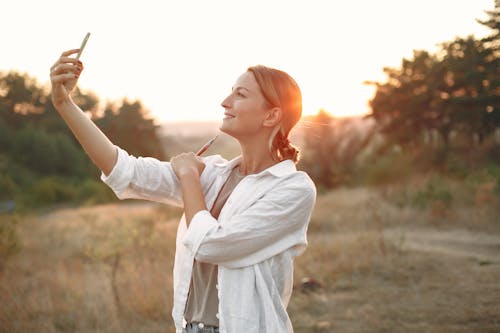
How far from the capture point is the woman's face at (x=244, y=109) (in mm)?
2158

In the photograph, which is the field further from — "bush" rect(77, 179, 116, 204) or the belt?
"bush" rect(77, 179, 116, 204)

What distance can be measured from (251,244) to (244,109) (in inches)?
19.9

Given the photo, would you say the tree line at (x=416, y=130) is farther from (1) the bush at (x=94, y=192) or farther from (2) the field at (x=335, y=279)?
(1) the bush at (x=94, y=192)

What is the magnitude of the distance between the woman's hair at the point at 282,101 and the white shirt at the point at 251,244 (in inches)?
5.3

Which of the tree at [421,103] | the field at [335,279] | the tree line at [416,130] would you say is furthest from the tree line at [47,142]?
the field at [335,279]

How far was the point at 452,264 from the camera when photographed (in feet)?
23.7

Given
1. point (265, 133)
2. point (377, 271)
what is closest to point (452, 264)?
point (377, 271)

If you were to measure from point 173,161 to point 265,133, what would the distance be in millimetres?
357

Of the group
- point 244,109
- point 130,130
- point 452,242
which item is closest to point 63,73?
Answer: point 244,109

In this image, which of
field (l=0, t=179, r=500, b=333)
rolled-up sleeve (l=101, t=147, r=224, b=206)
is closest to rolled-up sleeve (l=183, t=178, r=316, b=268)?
rolled-up sleeve (l=101, t=147, r=224, b=206)

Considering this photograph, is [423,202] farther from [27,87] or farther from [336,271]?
Result: [27,87]

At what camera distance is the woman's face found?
216 centimetres

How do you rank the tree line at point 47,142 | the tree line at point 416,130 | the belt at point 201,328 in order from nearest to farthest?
the belt at point 201,328 → the tree line at point 416,130 → the tree line at point 47,142

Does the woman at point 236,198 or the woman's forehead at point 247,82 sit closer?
the woman at point 236,198
